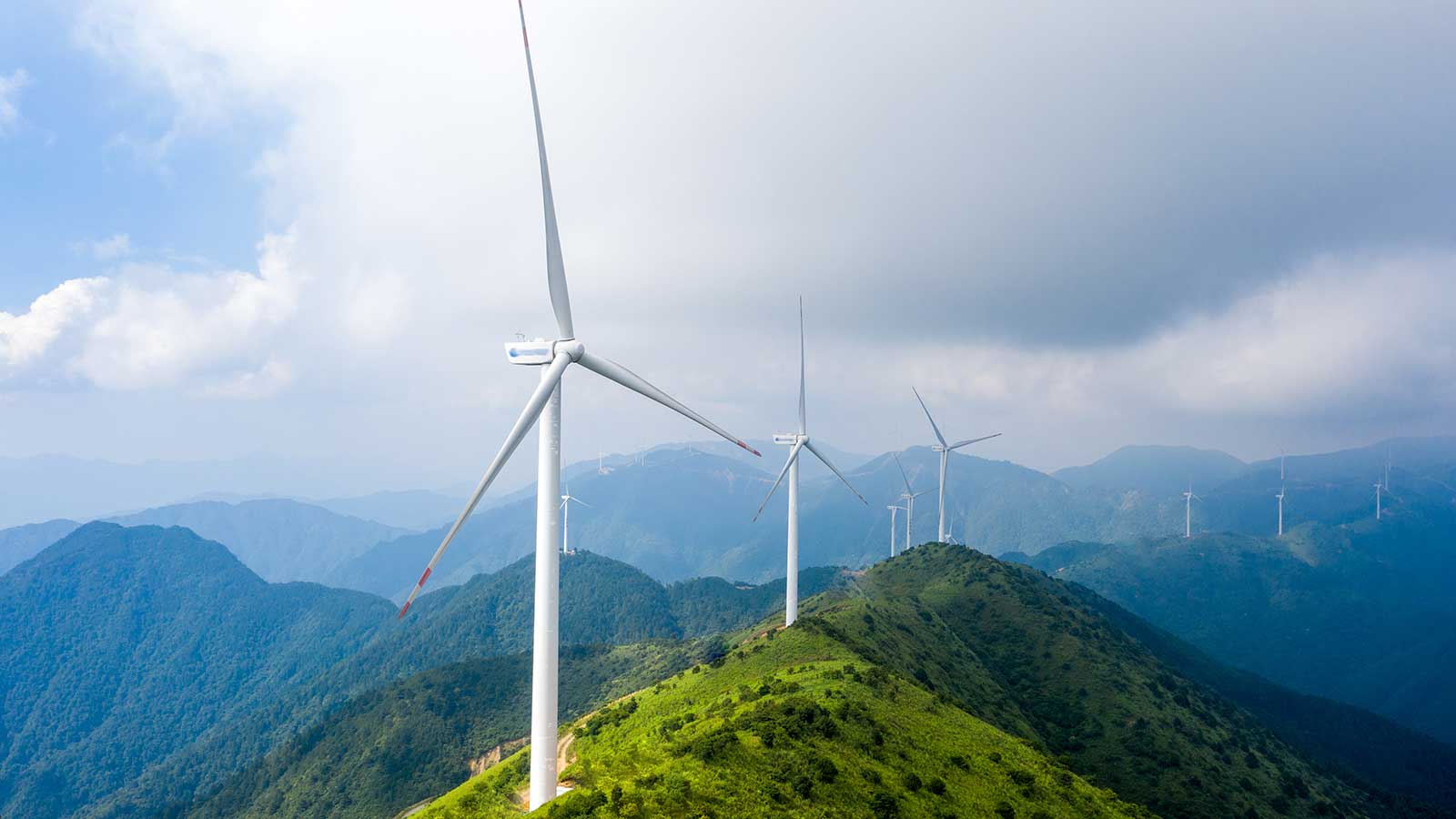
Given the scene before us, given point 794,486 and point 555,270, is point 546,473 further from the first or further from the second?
point 794,486

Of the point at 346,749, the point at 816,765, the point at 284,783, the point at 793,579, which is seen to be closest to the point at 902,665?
the point at 793,579

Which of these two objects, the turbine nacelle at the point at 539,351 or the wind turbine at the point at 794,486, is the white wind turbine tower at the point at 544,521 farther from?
the wind turbine at the point at 794,486

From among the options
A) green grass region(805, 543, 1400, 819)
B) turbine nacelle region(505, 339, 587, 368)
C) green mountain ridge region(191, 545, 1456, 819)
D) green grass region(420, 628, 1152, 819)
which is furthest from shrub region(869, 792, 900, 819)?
green grass region(805, 543, 1400, 819)

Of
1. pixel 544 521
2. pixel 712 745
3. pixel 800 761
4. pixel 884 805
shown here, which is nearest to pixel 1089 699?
pixel 884 805

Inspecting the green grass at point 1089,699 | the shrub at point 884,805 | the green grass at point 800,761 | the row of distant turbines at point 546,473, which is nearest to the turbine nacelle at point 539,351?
the row of distant turbines at point 546,473

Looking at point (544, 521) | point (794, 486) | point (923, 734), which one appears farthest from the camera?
point (794, 486)

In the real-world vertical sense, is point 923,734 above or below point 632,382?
below

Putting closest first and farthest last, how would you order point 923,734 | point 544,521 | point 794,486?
point 544,521 < point 923,734 < point 794,486

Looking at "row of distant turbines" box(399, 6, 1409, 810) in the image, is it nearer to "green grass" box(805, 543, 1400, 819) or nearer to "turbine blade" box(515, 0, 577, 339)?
"turbine blade" box(515, 0, 577, 339)

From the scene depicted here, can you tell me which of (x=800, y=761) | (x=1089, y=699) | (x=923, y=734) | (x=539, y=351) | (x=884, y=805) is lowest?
(x=1089, y=699)
